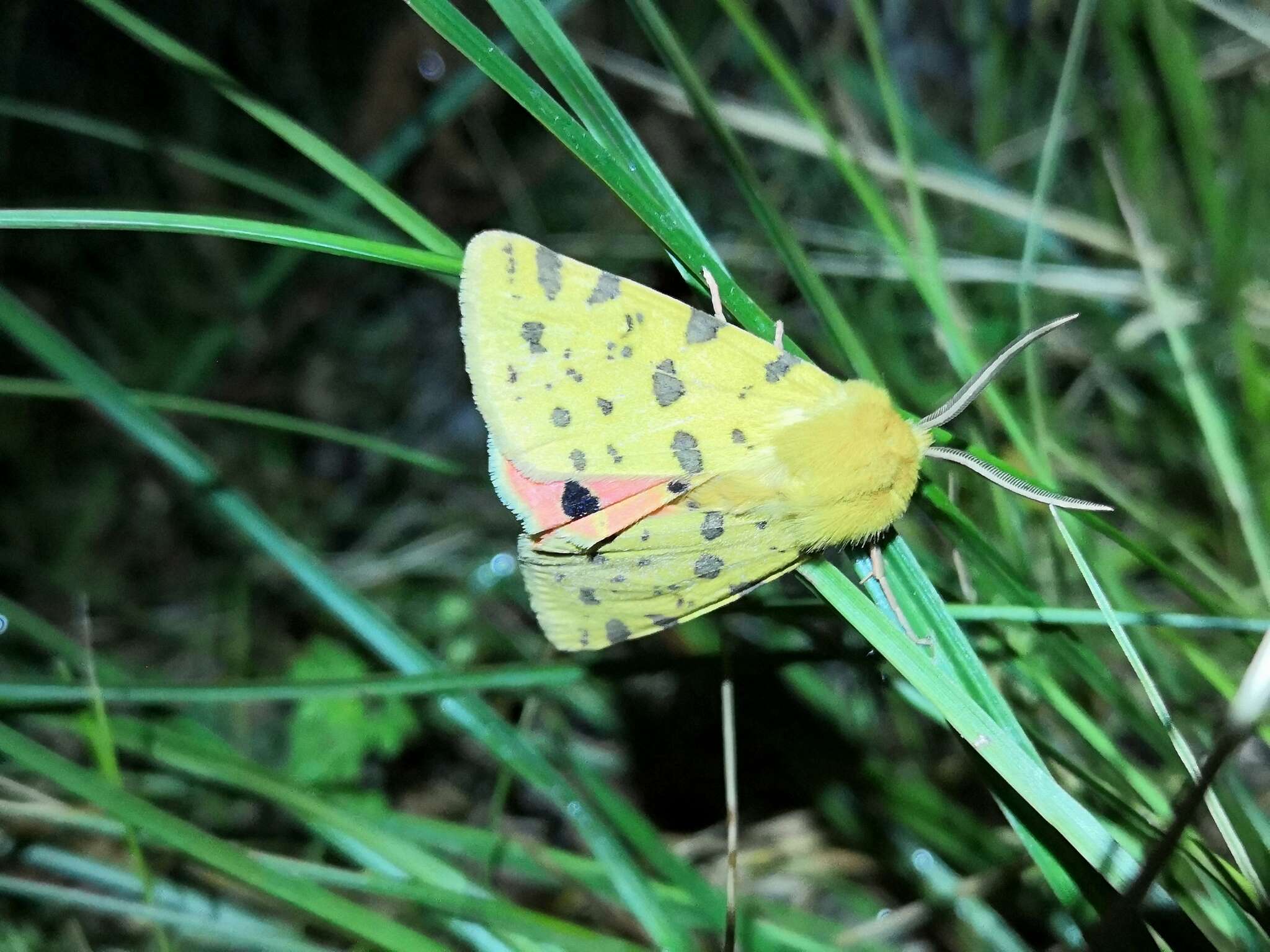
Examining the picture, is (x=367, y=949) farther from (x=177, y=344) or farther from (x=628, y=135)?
(x=177, y=344)

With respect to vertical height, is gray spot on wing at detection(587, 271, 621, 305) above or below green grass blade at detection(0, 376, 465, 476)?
above

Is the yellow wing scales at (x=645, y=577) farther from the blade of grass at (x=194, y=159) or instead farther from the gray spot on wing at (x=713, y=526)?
the blade of grass at (x=194, y=159)

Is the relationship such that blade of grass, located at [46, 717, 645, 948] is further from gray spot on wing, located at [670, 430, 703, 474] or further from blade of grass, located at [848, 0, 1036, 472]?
blade of grass, located at [848, 0, 1036, 472]

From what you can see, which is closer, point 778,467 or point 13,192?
point 778,467

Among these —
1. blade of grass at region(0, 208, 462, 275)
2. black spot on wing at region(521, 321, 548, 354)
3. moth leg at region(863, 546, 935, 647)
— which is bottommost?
moth leg at region(863, 546, 935, 647)

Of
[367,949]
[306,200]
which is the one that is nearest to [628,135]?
[306,200]

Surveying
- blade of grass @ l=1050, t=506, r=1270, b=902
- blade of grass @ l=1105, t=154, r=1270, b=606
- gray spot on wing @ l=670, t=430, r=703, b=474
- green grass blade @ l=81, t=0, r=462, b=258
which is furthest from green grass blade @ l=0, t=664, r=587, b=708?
blade of grass @ l=1105, t=154, r=1270, b=606
